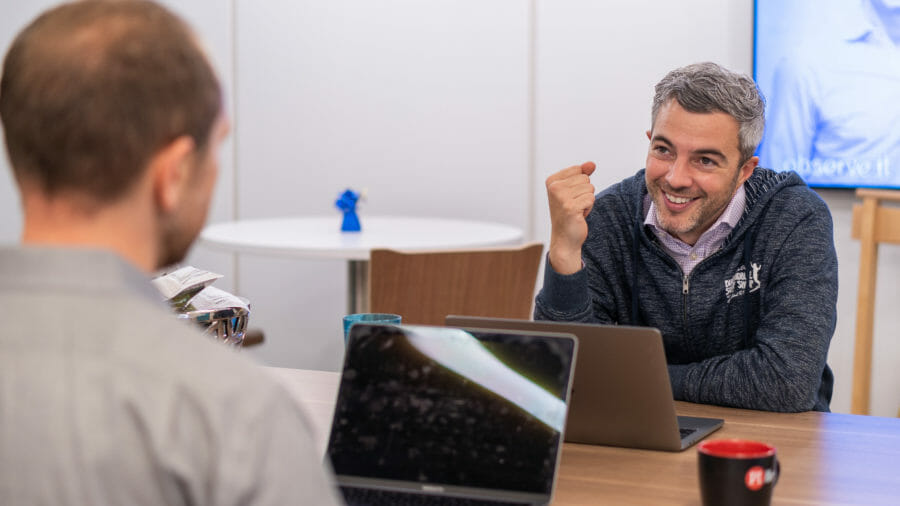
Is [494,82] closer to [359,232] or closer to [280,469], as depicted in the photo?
[359,232]

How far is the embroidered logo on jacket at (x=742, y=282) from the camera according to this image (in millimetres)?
1842

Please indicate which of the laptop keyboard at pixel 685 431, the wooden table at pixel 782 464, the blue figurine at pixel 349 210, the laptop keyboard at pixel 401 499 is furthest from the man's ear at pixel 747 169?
the blue figurine at pixel 349 210

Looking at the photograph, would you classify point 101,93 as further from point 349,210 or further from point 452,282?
point 349,210

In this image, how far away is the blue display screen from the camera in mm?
3443

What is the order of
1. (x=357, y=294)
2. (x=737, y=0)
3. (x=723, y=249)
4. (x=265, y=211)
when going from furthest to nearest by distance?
(x=265, y=211), (x=737, y=0), (x=357, y=294), (x=723, y=249)

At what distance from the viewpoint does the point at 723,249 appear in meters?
1.87

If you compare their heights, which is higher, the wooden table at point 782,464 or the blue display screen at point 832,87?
the blue display screen at point 832,87

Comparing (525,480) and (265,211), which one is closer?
(525,480)

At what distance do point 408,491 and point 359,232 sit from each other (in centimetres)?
230

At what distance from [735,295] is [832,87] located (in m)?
1.92

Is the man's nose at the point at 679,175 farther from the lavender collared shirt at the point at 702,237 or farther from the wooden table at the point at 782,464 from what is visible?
the wooden table at the point at 782,464

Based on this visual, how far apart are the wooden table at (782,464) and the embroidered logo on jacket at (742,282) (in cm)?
33

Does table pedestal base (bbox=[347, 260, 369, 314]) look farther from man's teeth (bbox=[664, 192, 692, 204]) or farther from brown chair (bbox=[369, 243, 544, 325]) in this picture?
man's teeth (bbox=[664, 192, 692, 204])

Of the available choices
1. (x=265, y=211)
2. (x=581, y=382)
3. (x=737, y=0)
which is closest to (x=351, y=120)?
(x=265, y=211)
